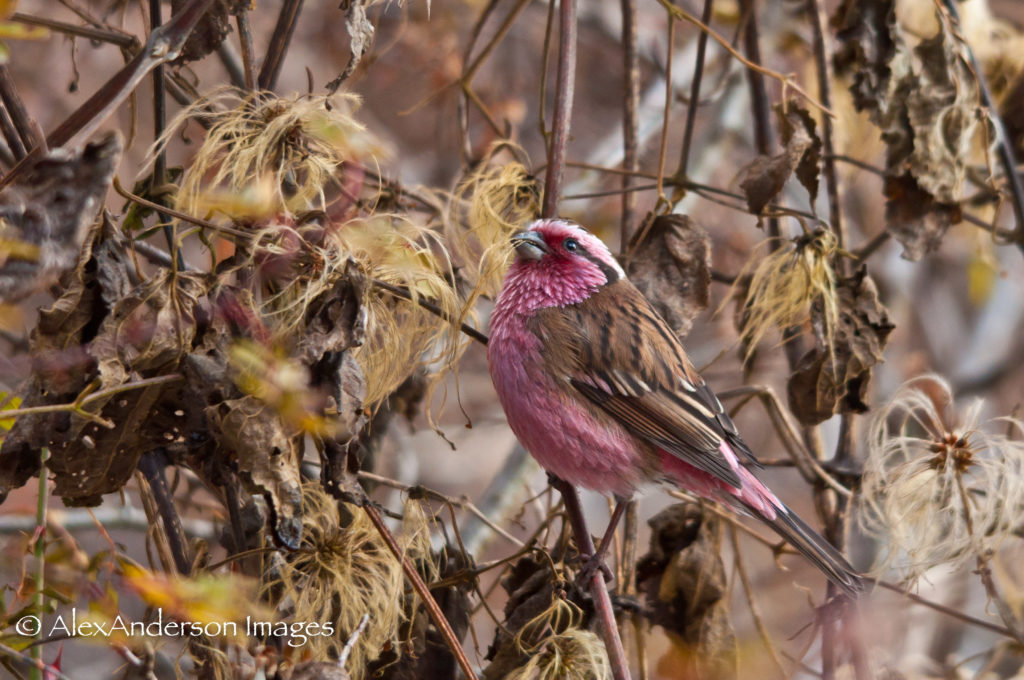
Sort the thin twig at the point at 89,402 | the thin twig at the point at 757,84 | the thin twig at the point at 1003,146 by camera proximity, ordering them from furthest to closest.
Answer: the thin twig at the point at 757,84, the thin twig at the point at 1003,146, the thin twig at the point at 89,402

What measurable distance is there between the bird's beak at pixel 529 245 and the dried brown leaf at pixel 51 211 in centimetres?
175

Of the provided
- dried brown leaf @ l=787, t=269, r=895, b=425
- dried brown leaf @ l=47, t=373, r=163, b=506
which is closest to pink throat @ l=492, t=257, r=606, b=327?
dried brown leaf @ l=787, t=269, r=895, b=425

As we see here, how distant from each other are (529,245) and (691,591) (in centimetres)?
144

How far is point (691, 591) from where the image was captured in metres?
3.81

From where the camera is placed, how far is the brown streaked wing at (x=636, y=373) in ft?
12.1

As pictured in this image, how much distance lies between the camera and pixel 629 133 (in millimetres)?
4176

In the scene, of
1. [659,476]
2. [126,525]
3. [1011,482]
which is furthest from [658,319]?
[126,525]

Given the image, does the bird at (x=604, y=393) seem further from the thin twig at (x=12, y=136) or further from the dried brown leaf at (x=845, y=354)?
the thin twig at (x=12, y=136)

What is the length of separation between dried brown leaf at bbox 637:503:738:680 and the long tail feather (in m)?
0.36

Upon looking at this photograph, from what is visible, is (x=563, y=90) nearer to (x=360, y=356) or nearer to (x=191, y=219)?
(x=360, y=356)

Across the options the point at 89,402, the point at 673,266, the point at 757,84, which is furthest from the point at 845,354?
the point at 89,402

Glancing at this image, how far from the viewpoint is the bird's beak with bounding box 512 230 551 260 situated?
11.9 ft

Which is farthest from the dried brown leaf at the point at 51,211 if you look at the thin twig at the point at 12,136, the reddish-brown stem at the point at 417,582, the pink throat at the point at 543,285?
the pink throat at the point at 543,285

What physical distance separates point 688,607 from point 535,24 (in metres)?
6.36
